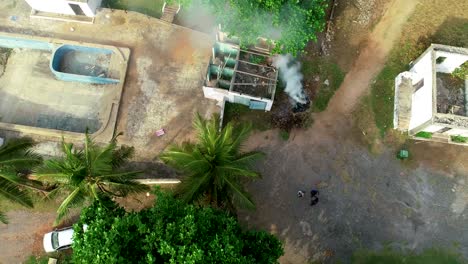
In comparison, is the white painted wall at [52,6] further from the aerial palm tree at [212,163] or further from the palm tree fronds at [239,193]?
the palm tree fronds at [239,193]

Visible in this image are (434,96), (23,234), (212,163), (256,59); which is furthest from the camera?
(256,59)

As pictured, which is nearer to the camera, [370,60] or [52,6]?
[52,6]

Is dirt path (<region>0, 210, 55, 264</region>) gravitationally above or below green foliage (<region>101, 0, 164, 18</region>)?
below

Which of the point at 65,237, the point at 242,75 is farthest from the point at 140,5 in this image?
the point at 65,237

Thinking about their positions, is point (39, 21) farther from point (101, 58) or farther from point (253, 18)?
point (253, 18)

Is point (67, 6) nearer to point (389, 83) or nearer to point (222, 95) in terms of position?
point (222, 95)

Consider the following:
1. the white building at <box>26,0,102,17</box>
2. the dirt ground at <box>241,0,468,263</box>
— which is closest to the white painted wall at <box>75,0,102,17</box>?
the white building at <box>26,0,102,17</box>

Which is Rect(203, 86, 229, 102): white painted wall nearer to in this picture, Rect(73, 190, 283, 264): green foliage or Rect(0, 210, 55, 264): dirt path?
Rect(73, 190, 283, 264): green foliage
